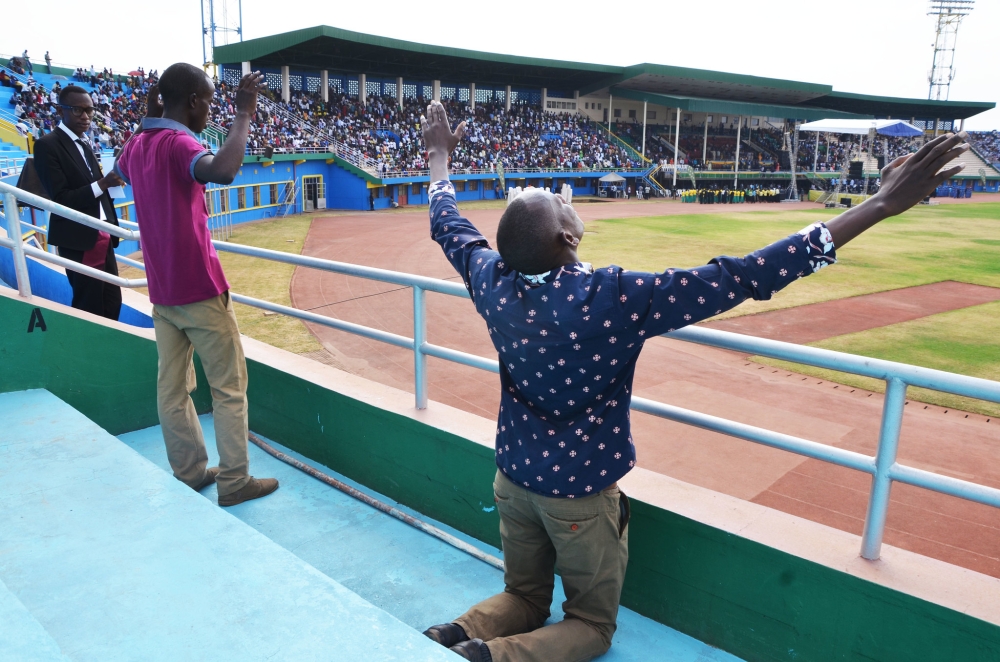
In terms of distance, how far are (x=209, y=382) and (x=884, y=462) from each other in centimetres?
261

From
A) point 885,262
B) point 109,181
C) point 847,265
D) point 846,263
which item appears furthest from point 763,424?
point 885,262

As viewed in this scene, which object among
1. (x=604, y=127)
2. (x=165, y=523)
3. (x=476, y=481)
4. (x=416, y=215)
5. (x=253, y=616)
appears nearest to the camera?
(x=253, y=616)

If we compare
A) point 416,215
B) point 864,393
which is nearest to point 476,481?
point 864,393

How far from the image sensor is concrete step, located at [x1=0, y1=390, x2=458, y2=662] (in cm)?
175

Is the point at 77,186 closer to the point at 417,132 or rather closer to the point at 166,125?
the point at 166,125

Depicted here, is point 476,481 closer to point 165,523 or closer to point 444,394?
point 165,523

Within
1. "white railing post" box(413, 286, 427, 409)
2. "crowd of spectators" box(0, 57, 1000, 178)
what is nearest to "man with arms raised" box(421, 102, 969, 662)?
"white railing post" box(413, 286, 427, 409)

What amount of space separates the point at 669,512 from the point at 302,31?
39.0 metres

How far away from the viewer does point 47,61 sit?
31.2m

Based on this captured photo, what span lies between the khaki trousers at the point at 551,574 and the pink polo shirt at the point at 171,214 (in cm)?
165

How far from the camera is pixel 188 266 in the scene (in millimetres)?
3100

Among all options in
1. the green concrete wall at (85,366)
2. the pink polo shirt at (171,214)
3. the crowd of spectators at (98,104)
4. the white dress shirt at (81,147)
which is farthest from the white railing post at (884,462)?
the crowd of spectators at (98,104)

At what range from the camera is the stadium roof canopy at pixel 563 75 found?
39625 mm

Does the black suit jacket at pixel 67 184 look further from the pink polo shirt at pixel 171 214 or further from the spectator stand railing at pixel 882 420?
the spectator stand railing at pixel 882 420
